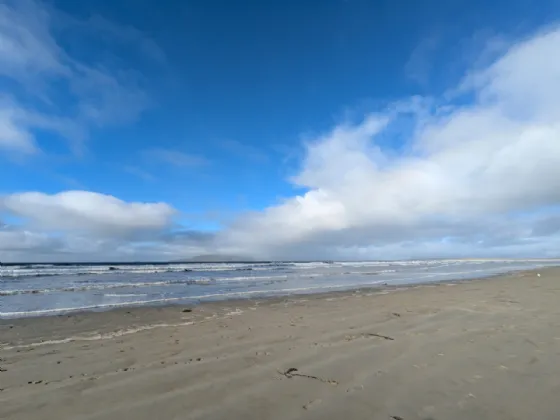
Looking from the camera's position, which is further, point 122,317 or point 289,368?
point 122,317

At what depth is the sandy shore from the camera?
3838 millimetres

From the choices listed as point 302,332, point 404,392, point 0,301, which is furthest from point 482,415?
point 0,301

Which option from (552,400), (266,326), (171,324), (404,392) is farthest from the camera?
(171,324)

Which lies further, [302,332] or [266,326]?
[266,326]

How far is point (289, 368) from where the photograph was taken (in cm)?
516

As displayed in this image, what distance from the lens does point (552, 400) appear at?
3.86 metres

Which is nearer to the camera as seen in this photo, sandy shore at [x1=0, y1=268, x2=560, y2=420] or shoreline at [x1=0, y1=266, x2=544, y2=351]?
sandy shore at [x1=0, y1=268, x2=560, y2=420]

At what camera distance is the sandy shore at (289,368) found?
151 inches

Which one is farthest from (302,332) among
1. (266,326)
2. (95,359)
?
(95,359)

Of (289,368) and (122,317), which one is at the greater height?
(122,317)

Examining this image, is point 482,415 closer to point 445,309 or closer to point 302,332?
point 302,332

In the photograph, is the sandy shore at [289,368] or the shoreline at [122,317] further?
the shoreline at [122,317]

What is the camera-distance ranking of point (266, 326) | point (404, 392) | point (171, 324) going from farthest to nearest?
1. point (171, 324)
2. point (266, 326)
3. point (404, 392)

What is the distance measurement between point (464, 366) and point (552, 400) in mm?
1273
